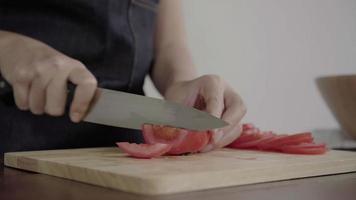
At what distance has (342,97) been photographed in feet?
3.45

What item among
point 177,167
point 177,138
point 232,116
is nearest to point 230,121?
point 232,116

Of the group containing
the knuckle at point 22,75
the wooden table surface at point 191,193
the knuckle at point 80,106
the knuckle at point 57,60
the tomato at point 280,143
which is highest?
the knuckle at point 57,60

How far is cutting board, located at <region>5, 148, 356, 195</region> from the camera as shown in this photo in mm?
567

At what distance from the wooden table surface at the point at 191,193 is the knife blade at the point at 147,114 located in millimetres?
118

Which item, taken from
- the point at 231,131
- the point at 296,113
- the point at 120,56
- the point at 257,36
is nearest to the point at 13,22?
the point at 120,56

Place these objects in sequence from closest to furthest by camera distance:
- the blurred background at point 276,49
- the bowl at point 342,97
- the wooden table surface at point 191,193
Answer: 1. the wooden table surface at point 191,193
2. the bowl at point 342,97
3. the blurred background at point 276,49

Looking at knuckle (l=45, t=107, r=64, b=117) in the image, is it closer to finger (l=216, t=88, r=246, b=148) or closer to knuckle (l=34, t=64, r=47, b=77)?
knuckle (l=34, t=64, r=47, b=77)

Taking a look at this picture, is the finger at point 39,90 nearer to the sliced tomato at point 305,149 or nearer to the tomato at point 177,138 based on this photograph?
the tomato at point 177,138

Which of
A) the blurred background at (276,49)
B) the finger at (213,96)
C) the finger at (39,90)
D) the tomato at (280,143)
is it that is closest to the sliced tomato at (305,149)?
the tomato at (280,143)

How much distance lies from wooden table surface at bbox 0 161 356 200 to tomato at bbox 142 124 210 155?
0.16 metres

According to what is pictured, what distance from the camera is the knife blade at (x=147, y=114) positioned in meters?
0.74

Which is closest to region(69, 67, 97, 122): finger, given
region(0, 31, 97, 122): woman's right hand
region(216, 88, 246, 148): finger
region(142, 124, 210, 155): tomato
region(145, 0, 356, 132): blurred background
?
region(0, 31, 97, 122): woman's right hand

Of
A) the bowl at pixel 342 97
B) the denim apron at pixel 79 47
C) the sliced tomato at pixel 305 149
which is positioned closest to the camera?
the sliced tomato at pixel 305 149

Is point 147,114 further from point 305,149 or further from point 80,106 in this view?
point 305,149
